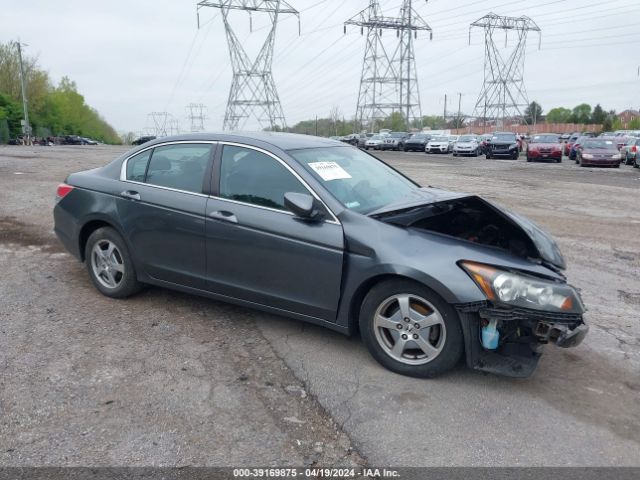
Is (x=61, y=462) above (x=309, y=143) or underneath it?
underneath

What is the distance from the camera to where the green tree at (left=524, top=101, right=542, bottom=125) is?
103000 mm

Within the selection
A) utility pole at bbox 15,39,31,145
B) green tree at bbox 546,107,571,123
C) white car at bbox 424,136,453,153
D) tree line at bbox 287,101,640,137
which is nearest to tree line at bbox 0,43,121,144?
utility pole at bbox 15,39,31,145

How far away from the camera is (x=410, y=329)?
364 cm

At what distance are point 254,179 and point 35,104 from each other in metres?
84.0

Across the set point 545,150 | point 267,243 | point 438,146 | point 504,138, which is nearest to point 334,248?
point 267,243

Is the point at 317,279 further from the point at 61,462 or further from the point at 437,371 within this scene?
the point at 61,462

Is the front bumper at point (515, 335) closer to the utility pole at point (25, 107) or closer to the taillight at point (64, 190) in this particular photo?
the taillight at point (64, 190)

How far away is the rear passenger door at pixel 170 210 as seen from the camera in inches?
177

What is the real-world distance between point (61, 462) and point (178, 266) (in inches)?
80.6

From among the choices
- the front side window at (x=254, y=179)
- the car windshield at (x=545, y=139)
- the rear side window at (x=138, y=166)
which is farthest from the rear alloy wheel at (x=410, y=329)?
the car windshield at (x=545, y=139)

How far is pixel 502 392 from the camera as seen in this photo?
355 cm

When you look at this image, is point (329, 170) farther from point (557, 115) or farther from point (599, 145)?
point (557, 115)

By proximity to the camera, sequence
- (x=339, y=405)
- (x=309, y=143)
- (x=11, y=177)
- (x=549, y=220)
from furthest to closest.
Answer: (x=11, y=177)
(x=549, y=220)
(x=309, y=143)
(x=339, y=405)

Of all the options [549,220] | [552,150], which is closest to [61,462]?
[549,220]
